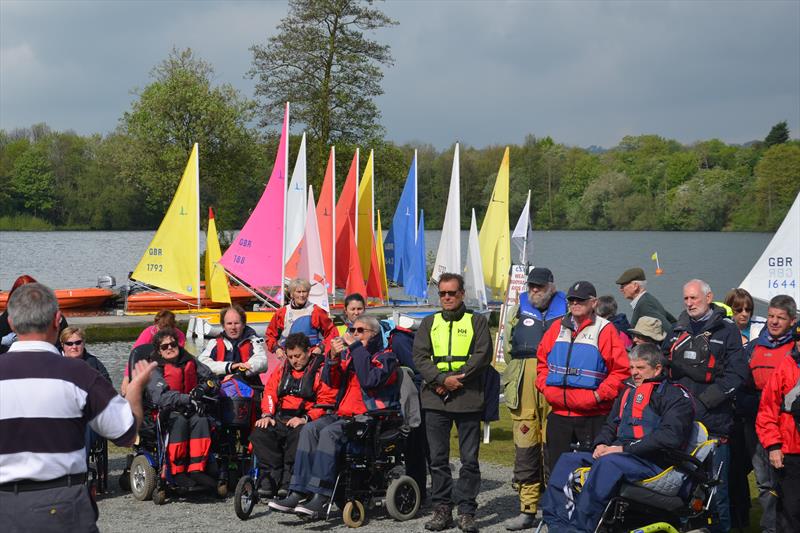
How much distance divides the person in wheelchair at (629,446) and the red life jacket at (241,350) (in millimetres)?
3362

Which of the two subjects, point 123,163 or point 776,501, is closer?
point 776,501

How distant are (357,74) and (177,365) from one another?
3222 centimetres

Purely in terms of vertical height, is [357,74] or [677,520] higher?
[357,74]

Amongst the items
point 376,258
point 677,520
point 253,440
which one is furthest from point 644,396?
point 376,258

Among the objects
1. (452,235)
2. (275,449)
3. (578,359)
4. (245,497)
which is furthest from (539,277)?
(452,235)

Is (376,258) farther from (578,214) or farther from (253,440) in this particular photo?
(578,214)

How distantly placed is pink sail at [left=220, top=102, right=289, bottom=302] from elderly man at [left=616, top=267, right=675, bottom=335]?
40.9 feet

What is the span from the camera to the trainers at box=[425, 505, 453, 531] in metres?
6.85

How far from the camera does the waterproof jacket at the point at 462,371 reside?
6840 mm

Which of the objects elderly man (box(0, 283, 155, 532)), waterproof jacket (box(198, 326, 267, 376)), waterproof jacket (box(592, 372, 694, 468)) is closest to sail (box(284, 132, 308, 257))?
waterproof jacket (box(198, 326, 267, 376))

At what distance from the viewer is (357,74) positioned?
128 ft

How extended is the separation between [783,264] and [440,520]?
27.7 feet

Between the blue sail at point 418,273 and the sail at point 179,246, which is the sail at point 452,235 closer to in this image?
the blue sail at point 418,273

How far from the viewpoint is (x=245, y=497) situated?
23.7 ft
